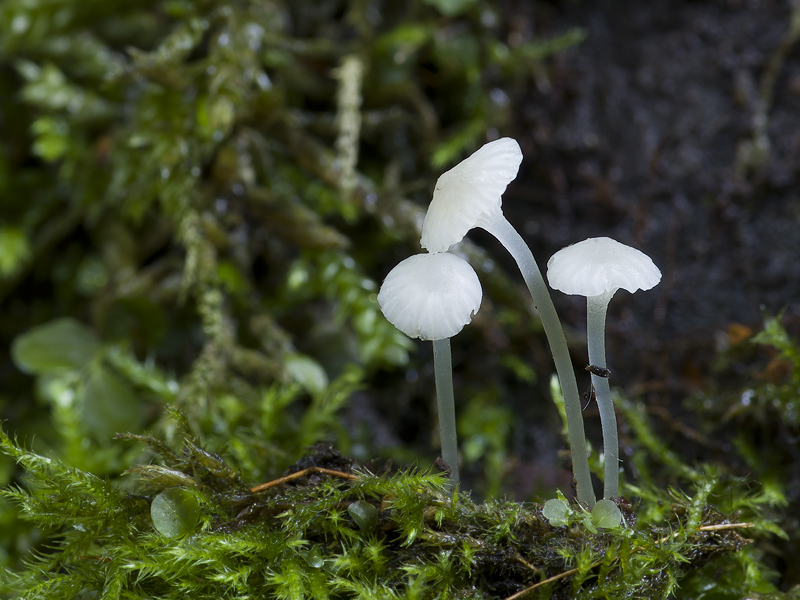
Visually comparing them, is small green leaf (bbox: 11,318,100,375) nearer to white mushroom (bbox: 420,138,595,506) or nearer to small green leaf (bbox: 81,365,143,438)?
small green leaf (bbox: 81,365,143,438)

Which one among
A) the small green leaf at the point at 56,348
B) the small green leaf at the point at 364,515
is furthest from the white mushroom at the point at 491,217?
the small green leaf at the point at 56,348

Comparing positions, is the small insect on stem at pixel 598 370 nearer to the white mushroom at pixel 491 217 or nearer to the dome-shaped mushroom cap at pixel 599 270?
the white mushroom at pixel 491 217

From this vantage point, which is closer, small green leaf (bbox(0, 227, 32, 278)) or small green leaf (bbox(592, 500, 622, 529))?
small green leaf (bbox(592, 500, 622, 529))

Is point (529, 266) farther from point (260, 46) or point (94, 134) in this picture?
point (94, 134)

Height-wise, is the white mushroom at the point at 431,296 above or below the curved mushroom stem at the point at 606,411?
above

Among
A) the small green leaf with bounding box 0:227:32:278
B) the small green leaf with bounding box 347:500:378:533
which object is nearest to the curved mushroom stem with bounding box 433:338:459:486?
the small green leaf with bounding box 347:500:378:533

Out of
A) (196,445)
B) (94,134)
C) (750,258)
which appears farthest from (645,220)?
(94,134)

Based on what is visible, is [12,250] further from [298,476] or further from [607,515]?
[607,515]

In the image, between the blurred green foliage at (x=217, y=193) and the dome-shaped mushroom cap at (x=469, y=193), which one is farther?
the blurred green foliage at (x=217, y=193)
